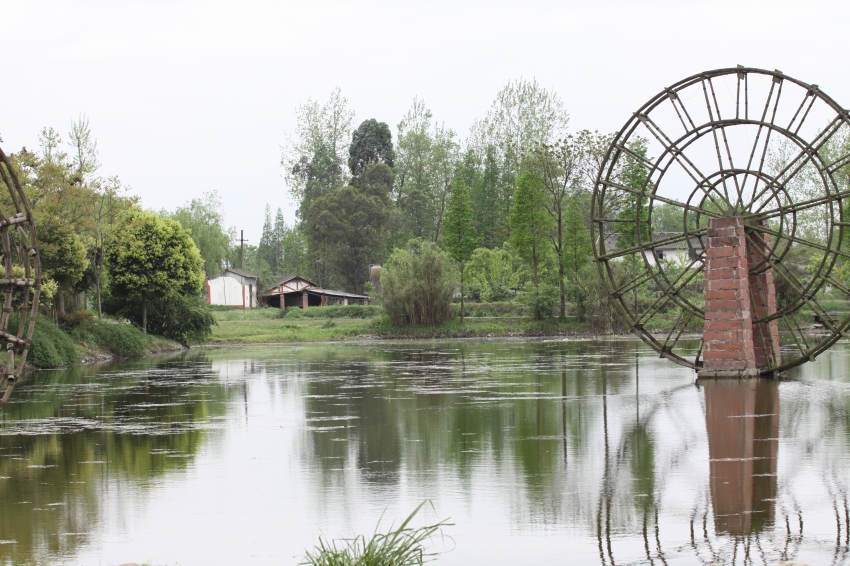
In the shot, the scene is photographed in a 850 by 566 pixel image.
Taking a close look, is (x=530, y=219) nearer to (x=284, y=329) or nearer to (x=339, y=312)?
(x=339, y=312)

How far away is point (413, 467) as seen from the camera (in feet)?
45.4

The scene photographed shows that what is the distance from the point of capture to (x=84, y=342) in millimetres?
42094

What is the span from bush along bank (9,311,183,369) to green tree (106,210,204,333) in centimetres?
174

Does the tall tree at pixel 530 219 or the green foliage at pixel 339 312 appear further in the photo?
the green foliage at pixel 339 312

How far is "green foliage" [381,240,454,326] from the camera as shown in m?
59.0

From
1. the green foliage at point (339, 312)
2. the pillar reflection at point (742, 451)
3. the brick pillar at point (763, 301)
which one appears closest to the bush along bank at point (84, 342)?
the green foliage at point (339, 312)

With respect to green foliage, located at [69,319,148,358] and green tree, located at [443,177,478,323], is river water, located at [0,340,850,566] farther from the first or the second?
green tree, located at [443,177,478,323]

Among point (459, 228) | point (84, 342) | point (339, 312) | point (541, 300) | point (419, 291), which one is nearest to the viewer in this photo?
point (84, 342)

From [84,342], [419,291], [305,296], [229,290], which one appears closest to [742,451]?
[84,342]

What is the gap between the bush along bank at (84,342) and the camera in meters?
35.8

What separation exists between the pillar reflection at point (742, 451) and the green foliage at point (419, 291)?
36198mm

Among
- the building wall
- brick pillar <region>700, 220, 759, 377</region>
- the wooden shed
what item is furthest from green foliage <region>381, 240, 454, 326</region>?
brick pillar <region>700, 220, 759, 377</region>

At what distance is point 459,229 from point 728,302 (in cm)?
4426

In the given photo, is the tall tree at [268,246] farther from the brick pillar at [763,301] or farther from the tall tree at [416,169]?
the brick pillar at [763,301]
